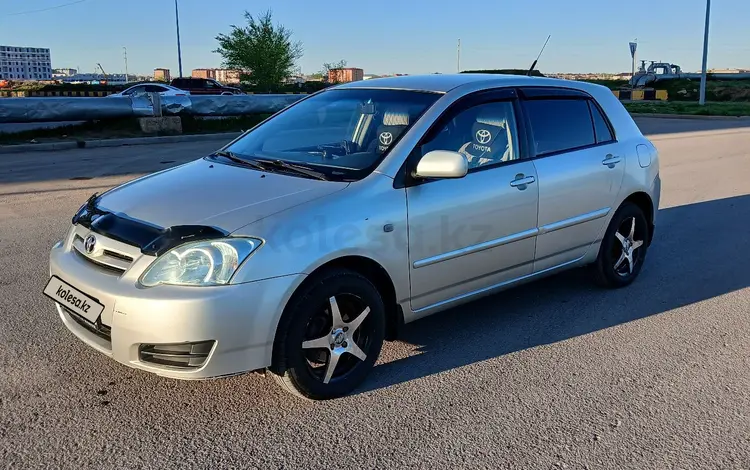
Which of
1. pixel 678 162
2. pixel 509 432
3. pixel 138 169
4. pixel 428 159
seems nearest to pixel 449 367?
pixel 509 432

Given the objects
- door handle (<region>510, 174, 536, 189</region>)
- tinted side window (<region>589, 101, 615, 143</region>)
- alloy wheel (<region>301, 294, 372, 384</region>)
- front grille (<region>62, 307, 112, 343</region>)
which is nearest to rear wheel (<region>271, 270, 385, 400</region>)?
alloy wheel (<region>301, 294, 372, 384</region>)

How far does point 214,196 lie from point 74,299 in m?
0.87

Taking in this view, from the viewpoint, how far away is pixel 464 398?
137 inches

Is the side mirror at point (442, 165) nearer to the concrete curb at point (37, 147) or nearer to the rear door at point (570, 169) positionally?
the rear door at point (570, 169)

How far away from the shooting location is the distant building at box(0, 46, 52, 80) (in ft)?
479

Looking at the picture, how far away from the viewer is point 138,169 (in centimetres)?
1128

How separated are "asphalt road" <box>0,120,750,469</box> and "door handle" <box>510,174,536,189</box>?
99cm

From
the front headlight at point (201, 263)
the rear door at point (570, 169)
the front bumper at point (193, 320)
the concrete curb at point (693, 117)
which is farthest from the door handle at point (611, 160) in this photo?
the concrete curb at point (693, 117)

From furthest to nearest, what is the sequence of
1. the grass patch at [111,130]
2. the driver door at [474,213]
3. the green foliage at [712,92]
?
the green foliage at [712,92] < the grass patch at [111,130] < the driver door at [474,213]

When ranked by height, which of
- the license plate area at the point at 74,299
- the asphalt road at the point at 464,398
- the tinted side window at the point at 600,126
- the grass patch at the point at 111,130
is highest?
the tinted side window at the point at 600,126

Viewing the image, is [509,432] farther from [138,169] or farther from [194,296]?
[138,169]

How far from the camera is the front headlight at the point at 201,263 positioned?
3.00 meters

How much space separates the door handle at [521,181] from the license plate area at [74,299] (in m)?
2.57

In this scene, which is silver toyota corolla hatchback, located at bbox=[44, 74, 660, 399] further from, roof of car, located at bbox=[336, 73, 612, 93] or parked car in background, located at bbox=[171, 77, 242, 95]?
parked car in background, located at bbox=[171, 77, 242, 95]
